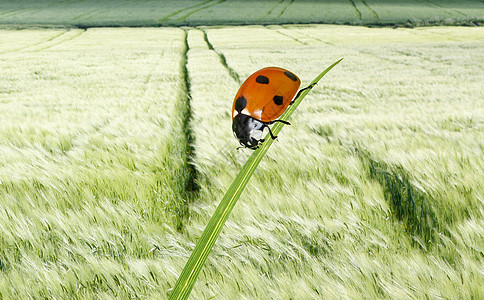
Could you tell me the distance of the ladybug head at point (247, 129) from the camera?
1.42m

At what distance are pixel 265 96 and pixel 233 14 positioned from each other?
57.2 metres

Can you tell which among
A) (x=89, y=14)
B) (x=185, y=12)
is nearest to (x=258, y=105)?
(x=185, y=12)

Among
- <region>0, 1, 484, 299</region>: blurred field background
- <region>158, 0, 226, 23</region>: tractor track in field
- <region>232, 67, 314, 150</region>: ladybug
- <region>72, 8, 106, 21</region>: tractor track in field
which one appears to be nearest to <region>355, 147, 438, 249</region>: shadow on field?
<region>0, 1, 484, 299</region>: blurred field background

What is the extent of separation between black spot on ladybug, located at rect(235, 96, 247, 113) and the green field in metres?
49.2

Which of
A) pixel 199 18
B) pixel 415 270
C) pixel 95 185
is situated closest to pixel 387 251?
pixel 415 270

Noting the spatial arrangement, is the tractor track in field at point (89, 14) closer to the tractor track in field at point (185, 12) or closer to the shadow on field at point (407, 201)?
the tractor track in field at point (185, 12)

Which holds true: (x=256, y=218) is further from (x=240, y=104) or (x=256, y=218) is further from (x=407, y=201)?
(x=240, y=104)

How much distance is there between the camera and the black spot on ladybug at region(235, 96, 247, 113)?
1.54 metres

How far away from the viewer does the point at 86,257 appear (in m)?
0.81

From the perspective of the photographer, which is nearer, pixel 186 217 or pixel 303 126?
pixel 186 217

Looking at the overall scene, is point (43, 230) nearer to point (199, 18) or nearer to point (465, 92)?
point (465, 92)

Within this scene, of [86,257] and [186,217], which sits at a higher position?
[86,257]

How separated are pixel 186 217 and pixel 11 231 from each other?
20.5 inches

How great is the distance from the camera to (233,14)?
54.4 m
